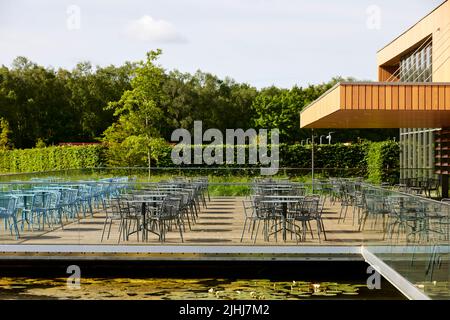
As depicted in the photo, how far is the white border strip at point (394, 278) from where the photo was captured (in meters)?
9.95

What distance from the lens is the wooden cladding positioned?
17062 mm

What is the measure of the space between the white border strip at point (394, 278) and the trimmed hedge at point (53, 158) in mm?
26308

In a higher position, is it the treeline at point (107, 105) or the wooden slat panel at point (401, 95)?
the treeline at point (107, 105)

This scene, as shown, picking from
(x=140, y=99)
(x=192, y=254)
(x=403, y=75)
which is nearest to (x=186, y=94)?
(x=140, y=99)

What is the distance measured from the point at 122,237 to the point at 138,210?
2.04 ft

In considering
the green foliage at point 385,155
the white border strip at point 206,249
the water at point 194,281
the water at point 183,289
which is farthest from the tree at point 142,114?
the water at point 183,289

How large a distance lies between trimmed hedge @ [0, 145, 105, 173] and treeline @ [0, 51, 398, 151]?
24.0 feet

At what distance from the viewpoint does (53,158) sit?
40.6 metres

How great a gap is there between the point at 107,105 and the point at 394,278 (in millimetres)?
46830

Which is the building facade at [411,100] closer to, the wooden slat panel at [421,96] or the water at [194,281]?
the wooden slat panel at [421,96]

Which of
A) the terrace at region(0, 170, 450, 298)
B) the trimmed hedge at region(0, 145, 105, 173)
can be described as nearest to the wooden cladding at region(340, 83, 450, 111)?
the terrace at region(0, 170, 450, 298)

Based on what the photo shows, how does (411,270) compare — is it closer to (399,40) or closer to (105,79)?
(399,40)

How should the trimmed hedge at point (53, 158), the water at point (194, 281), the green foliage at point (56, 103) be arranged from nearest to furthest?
the water at point (194, 281) → the trimmed hedge at point (53, 158) → the green foliage at point (56, 103)

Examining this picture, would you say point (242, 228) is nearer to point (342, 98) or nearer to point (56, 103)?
point (342, 98)
